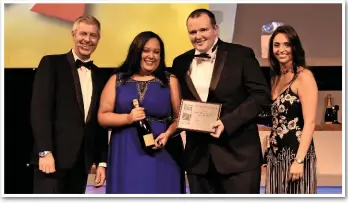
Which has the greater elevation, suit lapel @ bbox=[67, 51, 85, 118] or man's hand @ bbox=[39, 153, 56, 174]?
suit lapel @ bbox=[67, 51, 85, 118]

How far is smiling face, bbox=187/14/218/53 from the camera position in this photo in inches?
113

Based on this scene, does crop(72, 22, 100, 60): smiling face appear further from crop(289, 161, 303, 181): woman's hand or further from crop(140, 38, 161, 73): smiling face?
crop(289, 161, 303, 181): woman's hand

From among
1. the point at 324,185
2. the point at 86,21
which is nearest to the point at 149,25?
the point at 86,21

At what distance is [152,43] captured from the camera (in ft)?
9.57

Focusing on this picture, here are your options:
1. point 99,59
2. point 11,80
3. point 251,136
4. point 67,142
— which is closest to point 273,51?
point 251,136

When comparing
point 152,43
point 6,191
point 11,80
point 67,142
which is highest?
point 152,43

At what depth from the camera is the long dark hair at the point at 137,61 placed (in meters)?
2.90

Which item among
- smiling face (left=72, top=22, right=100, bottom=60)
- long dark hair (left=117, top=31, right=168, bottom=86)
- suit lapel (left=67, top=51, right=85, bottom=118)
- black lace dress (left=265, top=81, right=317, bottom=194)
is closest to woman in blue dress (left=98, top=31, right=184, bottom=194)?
long dark hair (left=117, top=31, right=168, bottom=86)

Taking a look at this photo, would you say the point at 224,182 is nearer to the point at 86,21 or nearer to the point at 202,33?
the point at 202,33

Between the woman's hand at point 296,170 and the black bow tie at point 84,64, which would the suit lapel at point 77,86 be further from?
the woman's hand at point 296,170

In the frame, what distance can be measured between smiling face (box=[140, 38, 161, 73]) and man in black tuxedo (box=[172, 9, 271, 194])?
178 millimetres

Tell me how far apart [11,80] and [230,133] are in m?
1.29

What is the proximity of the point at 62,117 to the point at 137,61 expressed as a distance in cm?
50
